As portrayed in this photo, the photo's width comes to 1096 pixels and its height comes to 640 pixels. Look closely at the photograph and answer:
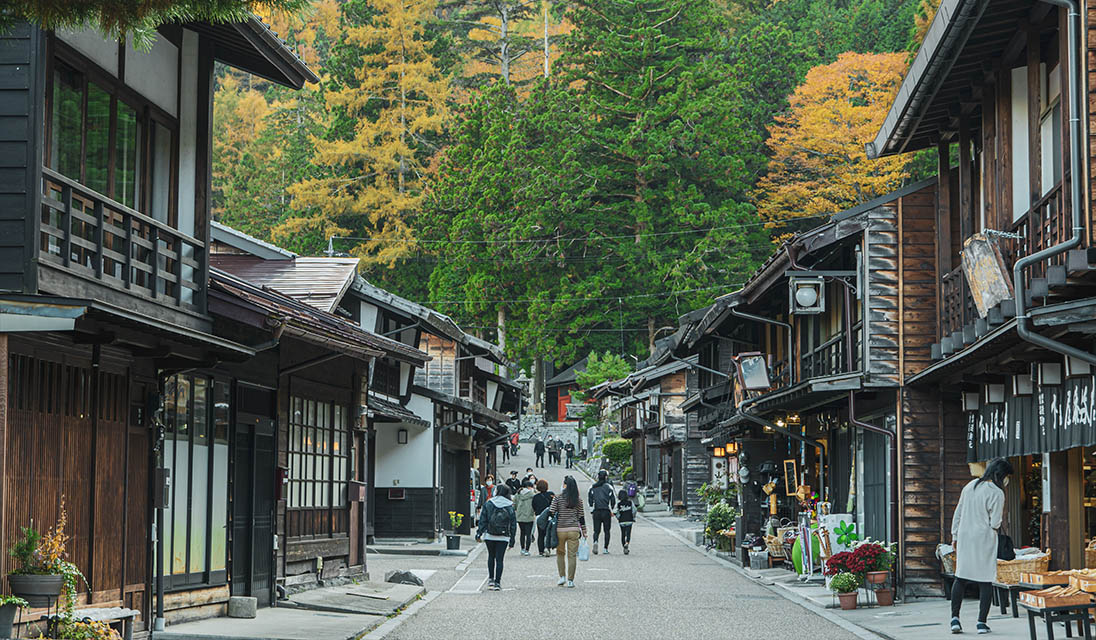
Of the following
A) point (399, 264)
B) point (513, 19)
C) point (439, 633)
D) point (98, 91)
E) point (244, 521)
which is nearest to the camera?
point (98, 91)

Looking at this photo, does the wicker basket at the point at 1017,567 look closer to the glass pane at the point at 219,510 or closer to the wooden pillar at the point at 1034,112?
the wooden pillar at the point at 1034,112

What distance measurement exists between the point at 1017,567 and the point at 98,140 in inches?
423

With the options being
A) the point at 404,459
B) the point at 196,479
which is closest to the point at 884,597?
the point at 196,479

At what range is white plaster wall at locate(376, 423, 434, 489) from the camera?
1362 inches

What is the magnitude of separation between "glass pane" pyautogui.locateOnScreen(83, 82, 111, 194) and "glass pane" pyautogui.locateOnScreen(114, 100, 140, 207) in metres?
0.20

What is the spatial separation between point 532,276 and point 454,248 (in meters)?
4.40

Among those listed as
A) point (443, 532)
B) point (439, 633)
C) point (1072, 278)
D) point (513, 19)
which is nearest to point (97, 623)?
point (439, 633)

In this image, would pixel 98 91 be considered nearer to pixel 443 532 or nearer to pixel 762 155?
pixel 443 532

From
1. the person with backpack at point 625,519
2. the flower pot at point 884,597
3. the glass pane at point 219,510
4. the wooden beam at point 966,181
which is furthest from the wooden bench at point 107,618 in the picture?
the person with backpack at point 625,519

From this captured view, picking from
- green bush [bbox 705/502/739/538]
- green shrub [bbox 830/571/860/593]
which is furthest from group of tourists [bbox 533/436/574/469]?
green shrub [bbox 830/571/860/593]

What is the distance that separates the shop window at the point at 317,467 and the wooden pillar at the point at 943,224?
30.9 ft

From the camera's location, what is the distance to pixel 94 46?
40.5 ft

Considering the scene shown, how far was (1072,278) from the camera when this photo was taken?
11.3 m

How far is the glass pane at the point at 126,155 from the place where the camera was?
510 inches
